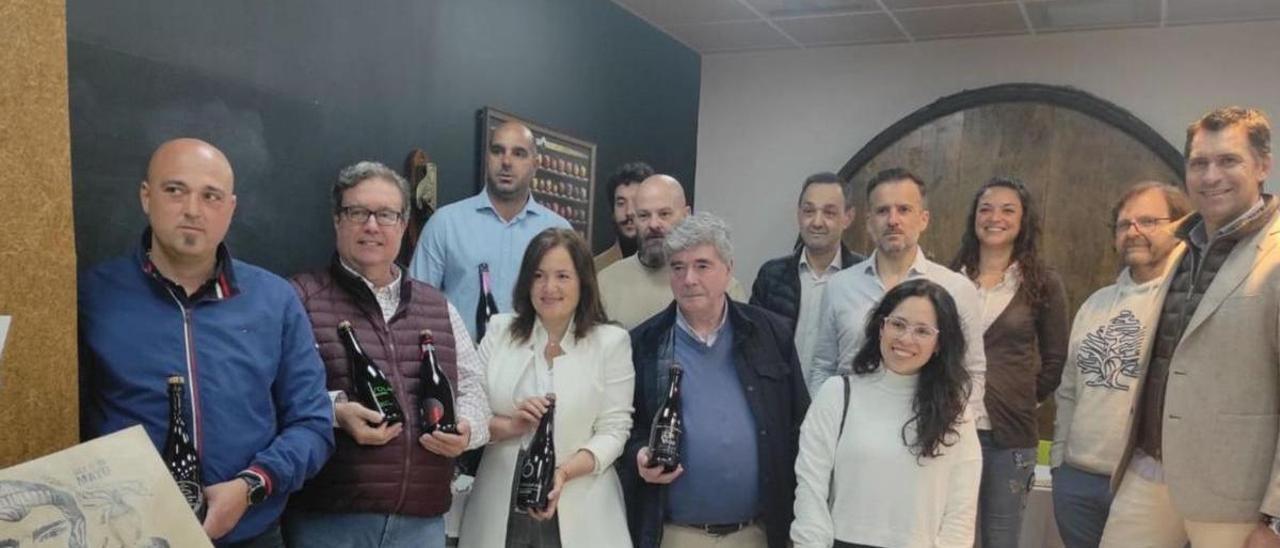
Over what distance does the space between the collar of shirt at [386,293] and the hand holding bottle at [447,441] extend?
292mm

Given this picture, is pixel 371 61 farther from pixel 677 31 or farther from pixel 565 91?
pixel 677 31

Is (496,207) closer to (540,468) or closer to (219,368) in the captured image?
(540,468)

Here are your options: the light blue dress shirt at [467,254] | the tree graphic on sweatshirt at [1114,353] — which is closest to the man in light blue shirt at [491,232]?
the light blue dress shirt at [467,254]

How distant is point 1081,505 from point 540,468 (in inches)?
64.6

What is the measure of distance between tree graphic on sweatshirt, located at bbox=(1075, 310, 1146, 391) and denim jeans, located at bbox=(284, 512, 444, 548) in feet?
6.51

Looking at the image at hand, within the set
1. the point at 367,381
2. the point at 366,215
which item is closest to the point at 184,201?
the point at 366,215

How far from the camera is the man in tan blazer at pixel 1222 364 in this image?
1.89 m

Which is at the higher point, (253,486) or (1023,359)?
(1023,359)

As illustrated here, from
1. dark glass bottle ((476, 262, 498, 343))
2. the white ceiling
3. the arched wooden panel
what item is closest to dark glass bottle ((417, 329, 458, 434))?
dark glass bottle ((476, 262, 498, 343))

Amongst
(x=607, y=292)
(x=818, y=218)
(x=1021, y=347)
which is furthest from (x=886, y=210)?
(x=607, y=292)

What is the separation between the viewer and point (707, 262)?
2.19 meters

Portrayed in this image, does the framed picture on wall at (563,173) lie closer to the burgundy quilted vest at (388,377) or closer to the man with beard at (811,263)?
the man with beard at (811,263)

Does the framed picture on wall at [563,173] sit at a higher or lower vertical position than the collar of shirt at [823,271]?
higher

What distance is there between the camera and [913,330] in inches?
81.7
